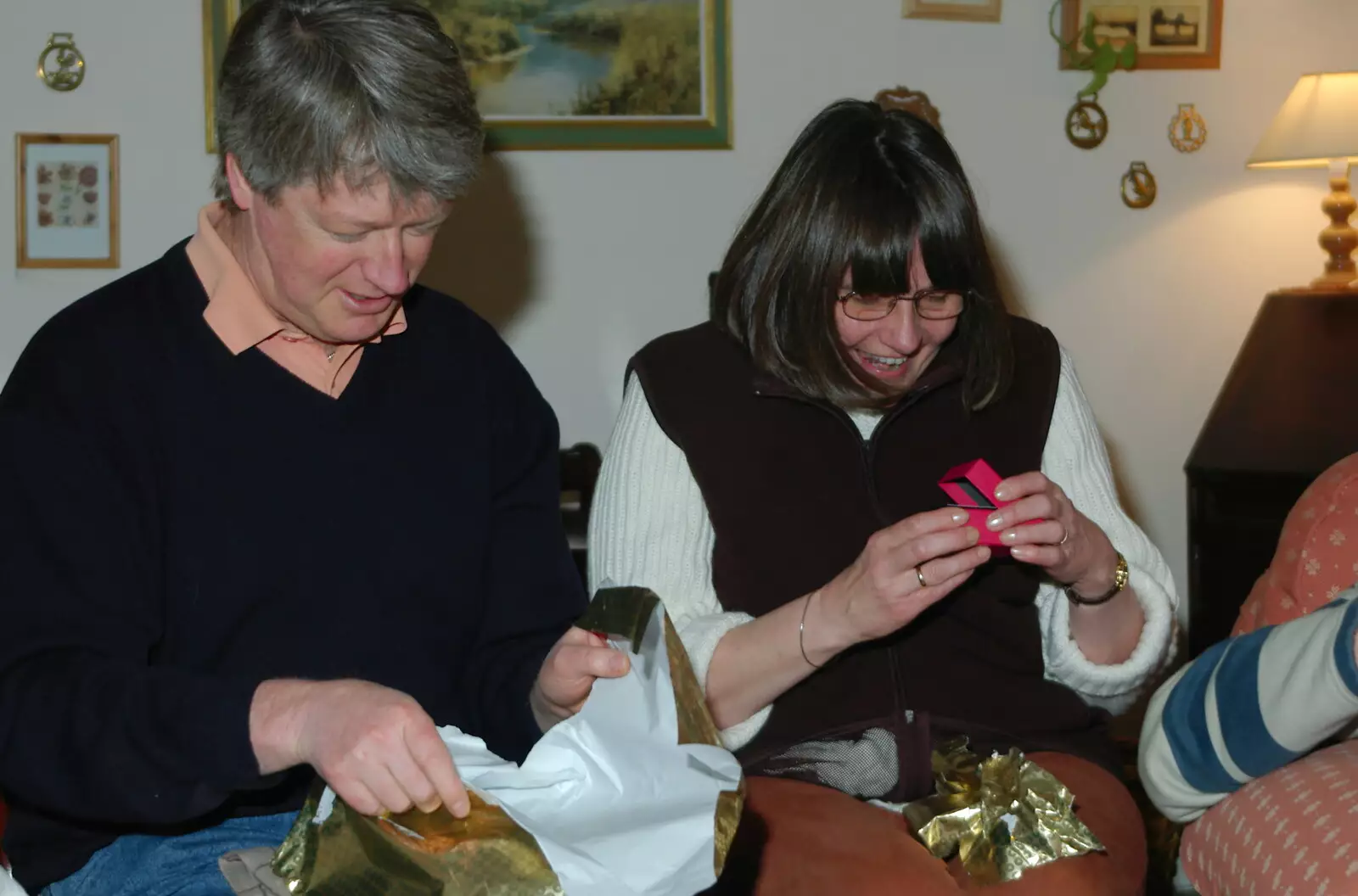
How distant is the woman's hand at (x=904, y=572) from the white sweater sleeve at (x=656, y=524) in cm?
18

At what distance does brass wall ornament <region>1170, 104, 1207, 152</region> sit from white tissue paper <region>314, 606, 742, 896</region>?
2107mm

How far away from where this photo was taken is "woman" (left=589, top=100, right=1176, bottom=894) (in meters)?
1.52

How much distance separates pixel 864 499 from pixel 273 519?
0.65m

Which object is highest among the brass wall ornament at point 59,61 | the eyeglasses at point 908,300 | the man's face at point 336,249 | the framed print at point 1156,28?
the framed print at point 1156,28

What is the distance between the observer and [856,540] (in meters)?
1.60

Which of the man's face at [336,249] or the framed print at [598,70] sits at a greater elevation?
the framed print at [598,70]

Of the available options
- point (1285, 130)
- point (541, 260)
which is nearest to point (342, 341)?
point (541, 260)

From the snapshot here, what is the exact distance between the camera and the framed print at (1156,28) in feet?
8.95

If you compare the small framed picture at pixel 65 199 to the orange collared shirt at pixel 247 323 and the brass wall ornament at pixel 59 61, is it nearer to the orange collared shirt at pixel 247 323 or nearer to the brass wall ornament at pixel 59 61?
the brass wall ornament at pixel 59 61

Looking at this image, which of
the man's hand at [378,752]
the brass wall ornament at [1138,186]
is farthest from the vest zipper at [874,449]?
the brass wall ornament at [1138,186]

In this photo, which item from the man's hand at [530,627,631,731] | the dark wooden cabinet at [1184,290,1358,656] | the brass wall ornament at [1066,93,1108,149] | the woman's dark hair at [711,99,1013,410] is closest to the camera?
the man's hand at [530,627,631,731]

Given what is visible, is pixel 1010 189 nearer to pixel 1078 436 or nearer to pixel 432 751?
pixel 1078 436

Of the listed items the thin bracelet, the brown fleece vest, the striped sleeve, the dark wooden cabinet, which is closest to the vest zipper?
the brown fleece vest

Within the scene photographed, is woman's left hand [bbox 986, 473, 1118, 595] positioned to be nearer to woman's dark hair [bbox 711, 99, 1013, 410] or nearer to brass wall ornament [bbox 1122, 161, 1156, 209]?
woman's dark hair [bbox 711, 99, 1013, 410]
